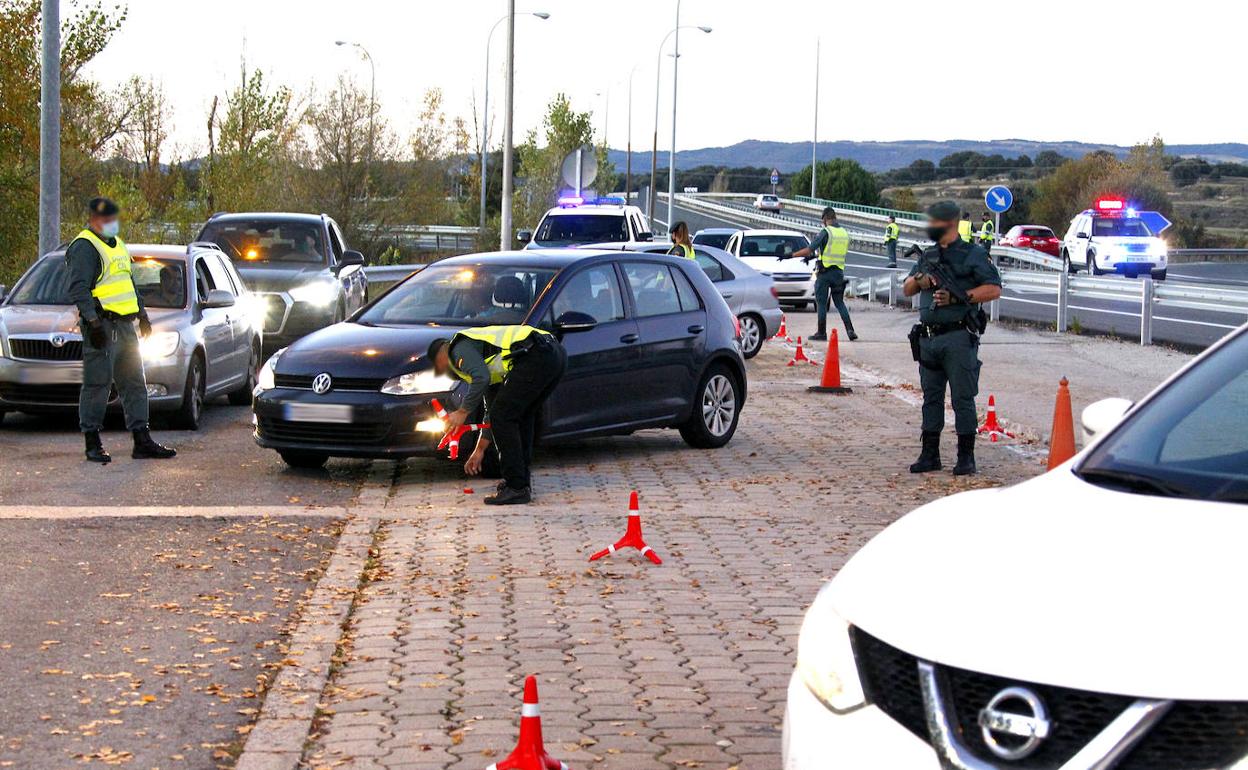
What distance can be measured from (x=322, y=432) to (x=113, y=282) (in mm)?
2243

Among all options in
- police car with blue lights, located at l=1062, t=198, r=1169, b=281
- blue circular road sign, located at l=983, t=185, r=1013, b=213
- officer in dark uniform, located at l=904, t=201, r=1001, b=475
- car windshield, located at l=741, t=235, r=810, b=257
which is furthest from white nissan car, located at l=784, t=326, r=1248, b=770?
police car with blue lights, located at l=1062, t=198, r=1169, b=281

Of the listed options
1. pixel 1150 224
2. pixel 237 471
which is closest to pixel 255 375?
pixel 237 471

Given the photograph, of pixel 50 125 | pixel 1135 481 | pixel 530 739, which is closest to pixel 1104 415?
pixel 1135 481

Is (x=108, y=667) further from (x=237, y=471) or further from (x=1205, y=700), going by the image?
(x=237, y=471)

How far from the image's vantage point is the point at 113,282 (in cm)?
1246

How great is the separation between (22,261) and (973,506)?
22898 millimetres

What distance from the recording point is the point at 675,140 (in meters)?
63.0

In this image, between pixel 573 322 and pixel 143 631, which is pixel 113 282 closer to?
pixel 573 322

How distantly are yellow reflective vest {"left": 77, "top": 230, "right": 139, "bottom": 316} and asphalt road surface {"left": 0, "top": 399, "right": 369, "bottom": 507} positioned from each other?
1.14m

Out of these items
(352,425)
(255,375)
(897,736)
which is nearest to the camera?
(897,736)

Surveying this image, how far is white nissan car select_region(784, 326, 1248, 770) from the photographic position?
3205 millimetres

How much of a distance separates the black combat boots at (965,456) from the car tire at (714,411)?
2.25 m

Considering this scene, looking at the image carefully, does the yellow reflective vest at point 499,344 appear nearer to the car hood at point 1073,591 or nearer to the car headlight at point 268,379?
the car headlight at point 268,379

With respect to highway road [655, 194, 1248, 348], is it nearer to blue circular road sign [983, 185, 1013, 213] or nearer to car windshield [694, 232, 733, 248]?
blue circular road sign [983, 185, 1013, 213]
